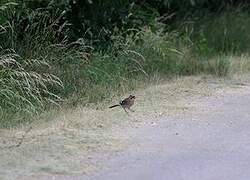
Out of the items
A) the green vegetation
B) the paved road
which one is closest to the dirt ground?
the paved road

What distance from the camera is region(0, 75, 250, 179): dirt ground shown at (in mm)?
6762

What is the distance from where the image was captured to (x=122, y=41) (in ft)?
42.9

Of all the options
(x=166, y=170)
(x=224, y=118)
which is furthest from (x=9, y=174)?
(x=224, y=118)

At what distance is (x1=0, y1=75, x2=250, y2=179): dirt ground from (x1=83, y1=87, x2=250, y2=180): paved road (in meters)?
0.16

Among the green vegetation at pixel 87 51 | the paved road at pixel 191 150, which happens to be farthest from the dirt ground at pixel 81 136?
the green vegetation at pixel 87 51

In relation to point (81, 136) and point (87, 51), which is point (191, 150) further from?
point (87, 51)

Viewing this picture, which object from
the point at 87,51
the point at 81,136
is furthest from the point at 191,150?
the point at 87,51

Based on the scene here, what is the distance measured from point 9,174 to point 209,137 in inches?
109

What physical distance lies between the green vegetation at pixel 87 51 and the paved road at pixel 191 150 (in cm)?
168

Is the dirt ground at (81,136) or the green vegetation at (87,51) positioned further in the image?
the green vegetation at (87,51)

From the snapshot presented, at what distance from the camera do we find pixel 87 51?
12.4 meters

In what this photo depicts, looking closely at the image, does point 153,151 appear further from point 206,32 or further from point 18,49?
point 206,32

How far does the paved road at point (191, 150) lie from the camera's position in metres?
6.70

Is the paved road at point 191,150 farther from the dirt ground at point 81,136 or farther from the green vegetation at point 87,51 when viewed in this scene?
the green vegetation at point 87,51
